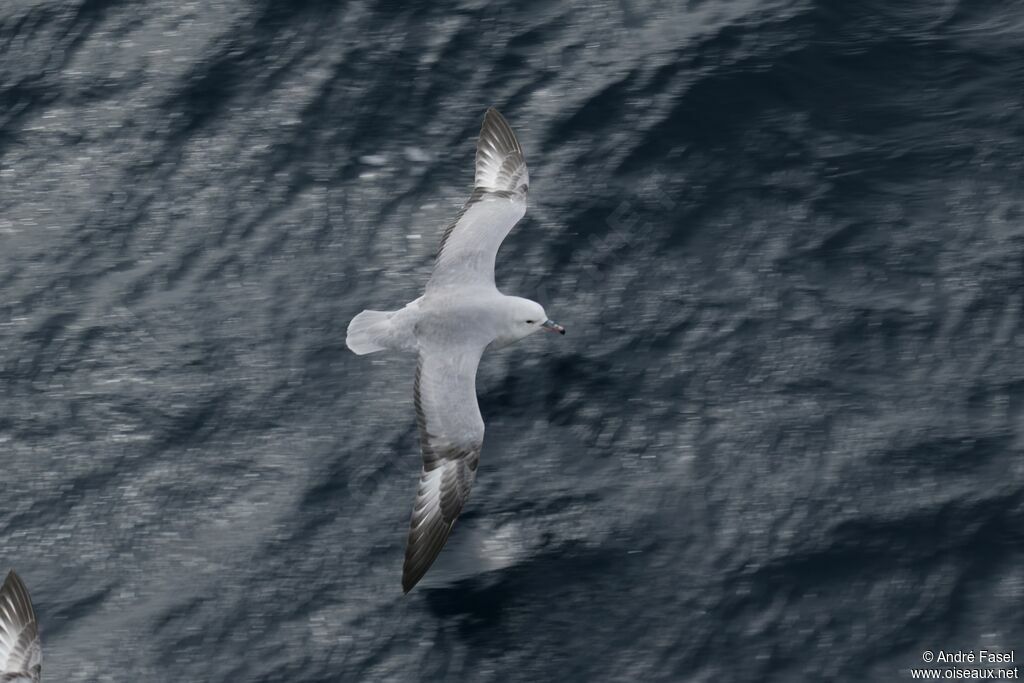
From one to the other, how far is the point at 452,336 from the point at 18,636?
5.05 meters

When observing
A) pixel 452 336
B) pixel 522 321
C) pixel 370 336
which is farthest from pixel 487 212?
pixel 370 336

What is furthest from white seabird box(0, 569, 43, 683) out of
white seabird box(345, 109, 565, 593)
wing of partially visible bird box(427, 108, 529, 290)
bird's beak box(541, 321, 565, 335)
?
bird's beak box(541, 321, 565, 335)

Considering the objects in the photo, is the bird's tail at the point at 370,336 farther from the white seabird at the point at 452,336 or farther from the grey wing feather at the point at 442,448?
the grey wing feather at the point at 442,448

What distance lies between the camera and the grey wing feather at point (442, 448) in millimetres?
14953

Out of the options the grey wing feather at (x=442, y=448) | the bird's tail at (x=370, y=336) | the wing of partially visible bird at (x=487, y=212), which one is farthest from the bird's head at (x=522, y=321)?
the bird's tail at (x=370, y=336)

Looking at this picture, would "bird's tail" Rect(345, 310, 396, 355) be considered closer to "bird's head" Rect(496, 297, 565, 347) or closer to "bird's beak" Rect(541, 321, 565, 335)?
"bird's head" Rect(496, 297, 565, 347)

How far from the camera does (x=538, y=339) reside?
693 inches

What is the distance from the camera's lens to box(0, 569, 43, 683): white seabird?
13.8 m

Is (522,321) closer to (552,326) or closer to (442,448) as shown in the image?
(552,326)

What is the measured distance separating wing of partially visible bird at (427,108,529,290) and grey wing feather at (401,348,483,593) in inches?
51.8

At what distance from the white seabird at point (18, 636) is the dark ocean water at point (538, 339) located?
0.51m

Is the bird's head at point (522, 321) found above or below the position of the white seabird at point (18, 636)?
above

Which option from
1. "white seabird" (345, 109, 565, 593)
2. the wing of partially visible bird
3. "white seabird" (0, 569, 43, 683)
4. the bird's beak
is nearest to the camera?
"white seabird" (0, 569, 43, 683)

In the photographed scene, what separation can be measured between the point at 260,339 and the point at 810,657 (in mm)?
7103
